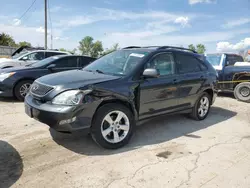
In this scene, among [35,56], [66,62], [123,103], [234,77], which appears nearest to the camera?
[123,103]

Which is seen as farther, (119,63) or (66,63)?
(66,63)

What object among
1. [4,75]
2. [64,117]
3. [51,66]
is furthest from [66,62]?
[64,117]

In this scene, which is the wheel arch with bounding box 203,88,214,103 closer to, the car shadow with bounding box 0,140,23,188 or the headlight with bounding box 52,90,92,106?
the headlight with bounding box 52,90,92,106

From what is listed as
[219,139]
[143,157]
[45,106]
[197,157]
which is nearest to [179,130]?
[219,139]

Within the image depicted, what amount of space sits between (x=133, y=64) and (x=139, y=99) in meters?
0.66

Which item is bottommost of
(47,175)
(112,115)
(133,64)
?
(47,175)

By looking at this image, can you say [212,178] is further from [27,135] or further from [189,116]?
[27,135]

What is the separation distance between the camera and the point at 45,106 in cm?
324

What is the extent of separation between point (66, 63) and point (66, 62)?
0.03 metres

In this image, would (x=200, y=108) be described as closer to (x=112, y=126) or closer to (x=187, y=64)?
(x=187, y=64)

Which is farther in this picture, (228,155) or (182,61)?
(182,61)

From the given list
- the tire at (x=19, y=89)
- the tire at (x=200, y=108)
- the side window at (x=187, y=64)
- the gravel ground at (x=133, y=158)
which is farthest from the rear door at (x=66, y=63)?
the tire at (x=200, y=108)

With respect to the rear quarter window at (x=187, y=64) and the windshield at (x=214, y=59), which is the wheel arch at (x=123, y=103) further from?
the windshield at (x=214, y=59)

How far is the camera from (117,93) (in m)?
3.51
